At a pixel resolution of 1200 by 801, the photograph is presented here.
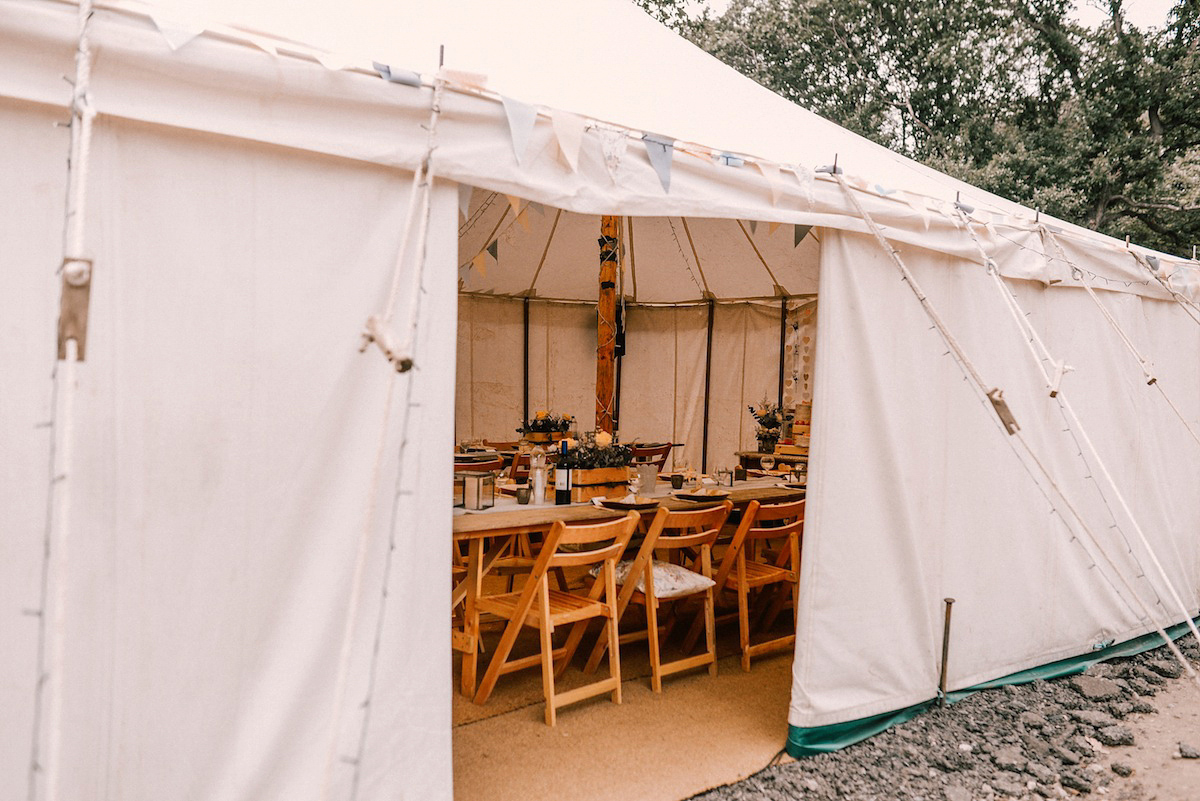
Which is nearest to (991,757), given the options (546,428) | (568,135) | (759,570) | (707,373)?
(759,570)

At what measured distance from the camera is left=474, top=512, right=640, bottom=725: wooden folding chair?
3.20 metres

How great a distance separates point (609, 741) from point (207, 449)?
6.57 ft

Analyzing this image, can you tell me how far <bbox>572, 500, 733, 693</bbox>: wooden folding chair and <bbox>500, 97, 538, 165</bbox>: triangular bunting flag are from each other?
176 centimetres

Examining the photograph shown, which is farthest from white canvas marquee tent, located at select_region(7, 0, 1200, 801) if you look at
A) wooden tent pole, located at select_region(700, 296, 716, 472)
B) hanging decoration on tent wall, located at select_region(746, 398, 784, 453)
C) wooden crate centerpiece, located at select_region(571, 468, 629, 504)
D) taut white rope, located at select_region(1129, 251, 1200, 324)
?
wooden tent pole, located at select_region(700, 296, 716, 472)

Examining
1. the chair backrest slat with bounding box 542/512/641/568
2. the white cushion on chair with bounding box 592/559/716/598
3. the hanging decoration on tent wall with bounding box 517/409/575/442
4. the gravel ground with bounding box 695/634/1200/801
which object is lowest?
the gravel ground with bounding box 695/634/1200/801

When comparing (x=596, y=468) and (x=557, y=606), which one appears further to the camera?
(x=596, y=468)

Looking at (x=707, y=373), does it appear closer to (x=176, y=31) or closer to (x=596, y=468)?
(x=596, y=468)

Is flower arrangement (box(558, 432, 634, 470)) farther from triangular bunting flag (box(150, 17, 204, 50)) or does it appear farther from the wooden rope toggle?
triangular bunting flag (box(150, 17, 204, 50))

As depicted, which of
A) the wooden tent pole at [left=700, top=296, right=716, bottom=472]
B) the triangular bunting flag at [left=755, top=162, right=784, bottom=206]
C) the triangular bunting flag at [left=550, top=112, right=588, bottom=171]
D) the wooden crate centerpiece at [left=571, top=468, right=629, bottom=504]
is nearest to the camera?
the triangular bunting flag at [left=550, top=112, right=588, bottom=171]

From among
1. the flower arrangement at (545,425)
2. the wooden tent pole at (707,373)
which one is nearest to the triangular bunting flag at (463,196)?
the flower arrangement at (545,425)

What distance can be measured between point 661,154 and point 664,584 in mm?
2027

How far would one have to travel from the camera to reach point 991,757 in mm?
3254

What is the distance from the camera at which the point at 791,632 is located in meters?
4.63

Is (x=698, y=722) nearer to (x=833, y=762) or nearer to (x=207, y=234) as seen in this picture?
(x=833, y=762)
